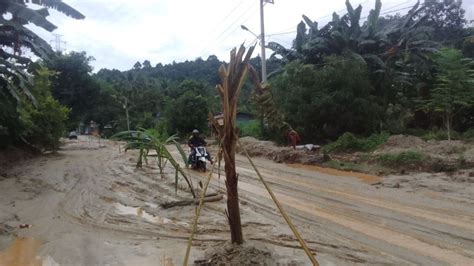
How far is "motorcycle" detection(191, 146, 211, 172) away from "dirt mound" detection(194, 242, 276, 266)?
415 inches

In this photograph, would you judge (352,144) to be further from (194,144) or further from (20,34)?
(20,34)

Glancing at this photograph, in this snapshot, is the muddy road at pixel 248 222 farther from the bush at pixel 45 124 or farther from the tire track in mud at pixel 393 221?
the bush at pixel 45 124

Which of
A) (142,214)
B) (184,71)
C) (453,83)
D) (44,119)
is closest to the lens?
(142,214)

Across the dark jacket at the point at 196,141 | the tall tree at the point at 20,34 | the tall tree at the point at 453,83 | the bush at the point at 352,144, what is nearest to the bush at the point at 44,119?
the tall tree at the point at 20,34

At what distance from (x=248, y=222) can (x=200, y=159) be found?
27.6 feet

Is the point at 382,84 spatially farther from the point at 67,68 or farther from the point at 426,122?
the point at 67,68

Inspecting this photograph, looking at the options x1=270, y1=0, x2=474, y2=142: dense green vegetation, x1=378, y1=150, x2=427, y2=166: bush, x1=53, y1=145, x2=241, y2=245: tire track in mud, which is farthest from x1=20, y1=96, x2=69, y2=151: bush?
x1=378, y1=150, x2=427, y2=166: bush

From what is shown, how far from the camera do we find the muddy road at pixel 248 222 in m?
5.96

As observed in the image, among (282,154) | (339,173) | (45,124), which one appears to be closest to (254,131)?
(282,154)

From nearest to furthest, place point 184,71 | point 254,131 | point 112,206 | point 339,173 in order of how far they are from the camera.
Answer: point 112,206
point 339,173
point 254,131
point 184,71

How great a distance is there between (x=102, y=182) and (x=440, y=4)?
33.2 m

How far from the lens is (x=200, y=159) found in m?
15.9

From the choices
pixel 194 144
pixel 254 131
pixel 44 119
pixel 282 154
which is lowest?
pixel 282 154

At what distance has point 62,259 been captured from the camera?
6008 mm
